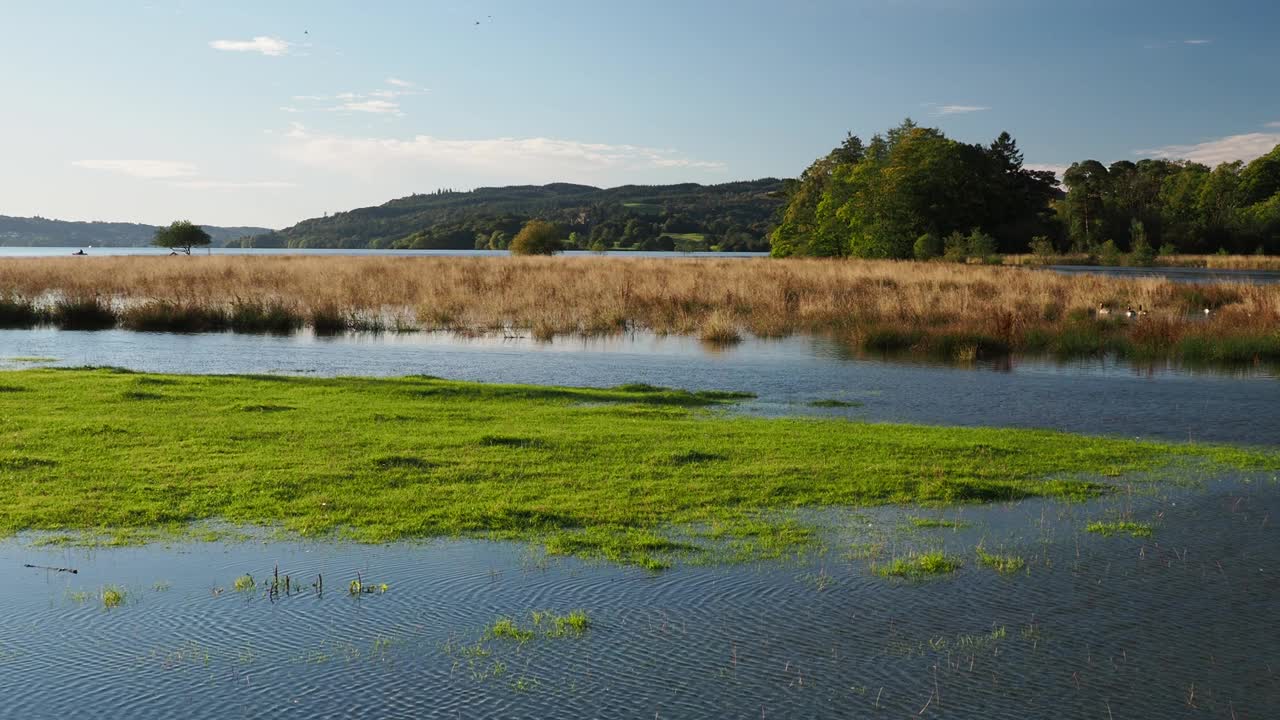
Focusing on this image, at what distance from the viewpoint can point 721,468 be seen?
11656 mm

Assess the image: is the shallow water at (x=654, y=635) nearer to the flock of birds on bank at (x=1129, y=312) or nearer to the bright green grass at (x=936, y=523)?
the bright green grass at (x=936, y=523)

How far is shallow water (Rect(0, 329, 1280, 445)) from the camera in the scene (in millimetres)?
16500

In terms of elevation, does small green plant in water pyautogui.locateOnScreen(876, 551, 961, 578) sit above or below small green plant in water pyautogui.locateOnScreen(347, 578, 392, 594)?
below

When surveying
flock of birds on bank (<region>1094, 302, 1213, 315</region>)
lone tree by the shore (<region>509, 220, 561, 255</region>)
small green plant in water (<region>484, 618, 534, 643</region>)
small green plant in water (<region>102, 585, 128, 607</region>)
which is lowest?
small green plant in water (<region>484, 618, 534, 643</region>)

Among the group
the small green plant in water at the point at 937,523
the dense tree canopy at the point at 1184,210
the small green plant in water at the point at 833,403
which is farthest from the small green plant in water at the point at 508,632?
the dense tree canopy at the point at 1184,210

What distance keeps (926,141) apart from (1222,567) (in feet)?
252

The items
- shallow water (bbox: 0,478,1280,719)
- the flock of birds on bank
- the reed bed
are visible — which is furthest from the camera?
the flock of birds on bank

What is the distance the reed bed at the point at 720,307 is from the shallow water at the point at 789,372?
189 cm

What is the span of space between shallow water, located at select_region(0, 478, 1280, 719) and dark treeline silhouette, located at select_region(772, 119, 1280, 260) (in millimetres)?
65936

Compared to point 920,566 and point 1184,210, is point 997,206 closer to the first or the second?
point 1184,210

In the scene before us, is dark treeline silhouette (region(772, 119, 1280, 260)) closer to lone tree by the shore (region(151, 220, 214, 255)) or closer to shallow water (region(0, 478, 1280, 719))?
lone tree by the shore (region(151, 220, 214, 255))

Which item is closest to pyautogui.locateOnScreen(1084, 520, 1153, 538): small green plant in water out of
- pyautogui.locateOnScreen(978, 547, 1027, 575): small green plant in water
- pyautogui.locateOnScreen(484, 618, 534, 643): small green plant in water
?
pyautogui.locateOnScreen(978, 547, 1027, 575): small green plant in water

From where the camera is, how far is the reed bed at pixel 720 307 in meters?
27.3

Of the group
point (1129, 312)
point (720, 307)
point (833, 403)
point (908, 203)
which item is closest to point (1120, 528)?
point (833, 403)
